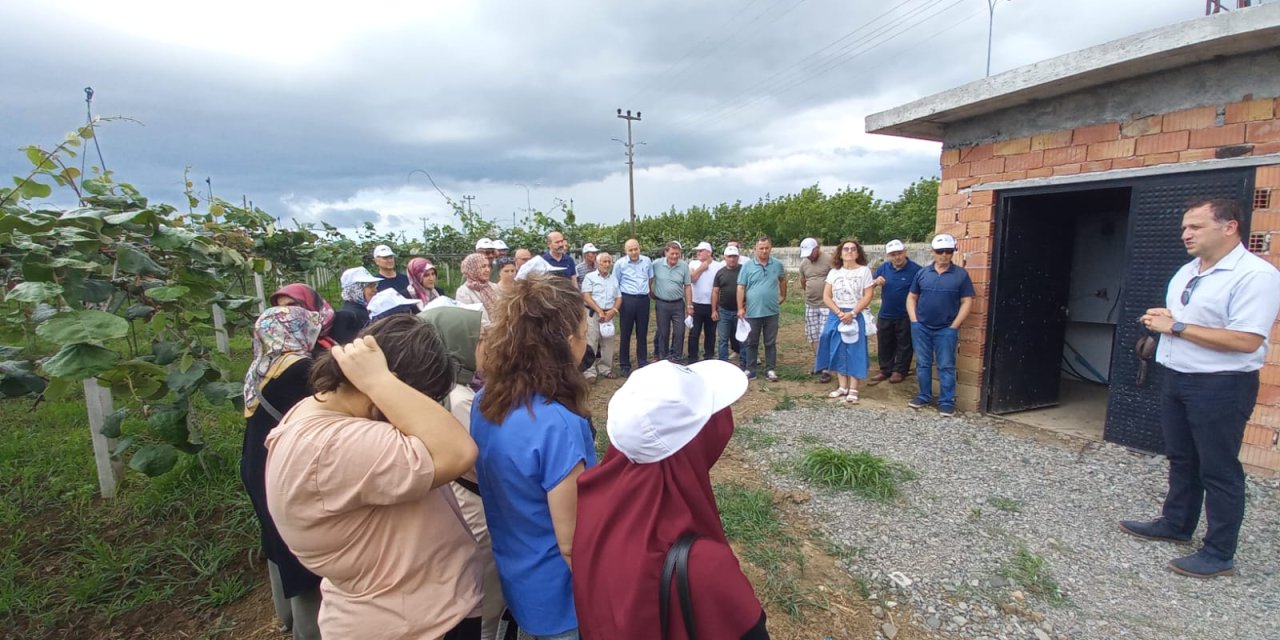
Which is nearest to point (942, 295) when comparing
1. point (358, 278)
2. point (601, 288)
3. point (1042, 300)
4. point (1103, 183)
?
point (1042, 300)

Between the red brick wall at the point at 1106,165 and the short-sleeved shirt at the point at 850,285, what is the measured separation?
84 centimetres

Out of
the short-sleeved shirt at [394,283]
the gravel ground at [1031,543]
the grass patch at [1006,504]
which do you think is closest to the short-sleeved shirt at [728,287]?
the gravel ground at [1031,543]

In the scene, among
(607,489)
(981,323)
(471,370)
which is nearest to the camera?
(607,489)

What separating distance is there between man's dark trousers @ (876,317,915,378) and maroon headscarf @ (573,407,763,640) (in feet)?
18.9

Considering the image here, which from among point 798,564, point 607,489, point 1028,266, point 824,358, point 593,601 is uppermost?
point 1028,266

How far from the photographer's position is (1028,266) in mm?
5344

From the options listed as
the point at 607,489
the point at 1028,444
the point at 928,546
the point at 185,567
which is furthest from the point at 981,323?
the point at 185,567

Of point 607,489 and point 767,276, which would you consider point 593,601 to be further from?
point 767,276

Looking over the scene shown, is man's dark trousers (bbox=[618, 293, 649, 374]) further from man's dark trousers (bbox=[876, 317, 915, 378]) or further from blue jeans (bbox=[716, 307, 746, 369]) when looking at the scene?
man's dark trousers (bbox=[876, 317, 915, 378])

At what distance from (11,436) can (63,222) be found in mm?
3996

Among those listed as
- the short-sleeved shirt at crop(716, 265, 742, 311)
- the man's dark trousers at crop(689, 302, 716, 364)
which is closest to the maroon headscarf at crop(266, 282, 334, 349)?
the short-sleeved shirt at crop(716, 265, 742, 311)

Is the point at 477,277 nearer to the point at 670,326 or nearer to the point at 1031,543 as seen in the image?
the point at 670,326

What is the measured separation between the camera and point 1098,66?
3.95 meters

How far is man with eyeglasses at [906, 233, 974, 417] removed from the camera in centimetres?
526
